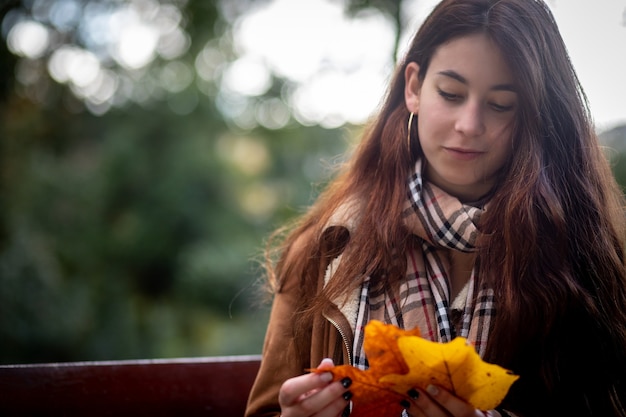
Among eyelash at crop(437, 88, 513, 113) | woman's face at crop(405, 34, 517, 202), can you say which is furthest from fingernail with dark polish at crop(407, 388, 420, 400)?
eyelash at crop(437, 88, 513, 113)

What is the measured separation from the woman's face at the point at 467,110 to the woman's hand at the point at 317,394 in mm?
667

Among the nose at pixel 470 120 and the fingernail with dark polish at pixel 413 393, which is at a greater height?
the nose at pixel 470 120

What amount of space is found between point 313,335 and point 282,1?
600cm

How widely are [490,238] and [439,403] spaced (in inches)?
21.4

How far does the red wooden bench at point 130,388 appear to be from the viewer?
Result: 1728mm

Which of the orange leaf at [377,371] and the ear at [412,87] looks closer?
the orange leaf at [377,371]

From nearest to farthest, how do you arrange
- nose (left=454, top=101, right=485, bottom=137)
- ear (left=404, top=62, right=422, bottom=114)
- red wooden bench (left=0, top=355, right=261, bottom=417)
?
nose (left=454, top=101, right=485, bottom=137)
ear (left=404, top=62, right=422, bottom=114)
red wooden bench (left=0, top=355, right=261, bottom=417)

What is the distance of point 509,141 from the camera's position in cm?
149

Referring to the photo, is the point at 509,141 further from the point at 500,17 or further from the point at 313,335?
the point at 313,335

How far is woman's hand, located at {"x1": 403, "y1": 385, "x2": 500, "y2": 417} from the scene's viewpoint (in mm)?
1045

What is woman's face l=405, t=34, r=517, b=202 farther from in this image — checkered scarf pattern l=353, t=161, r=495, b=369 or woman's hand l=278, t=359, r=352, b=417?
woman's hand l=278, t=359, r=352, b=417

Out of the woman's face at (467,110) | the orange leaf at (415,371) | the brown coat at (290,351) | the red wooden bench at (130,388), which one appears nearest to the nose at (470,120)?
the woman's face at (467,110)

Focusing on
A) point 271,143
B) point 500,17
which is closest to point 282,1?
point 271,143

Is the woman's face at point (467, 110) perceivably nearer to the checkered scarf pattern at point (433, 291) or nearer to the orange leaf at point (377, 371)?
the checkered scarf pattern at point (433, 291)
